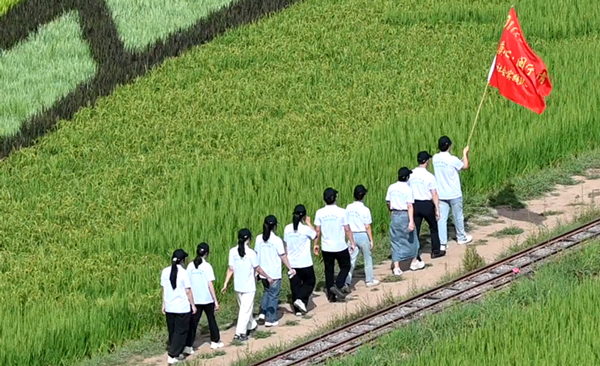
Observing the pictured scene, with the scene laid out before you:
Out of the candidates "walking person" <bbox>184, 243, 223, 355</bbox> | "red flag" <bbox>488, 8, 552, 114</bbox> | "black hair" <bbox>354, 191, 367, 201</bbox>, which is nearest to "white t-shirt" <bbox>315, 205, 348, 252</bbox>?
"black hair" <bbox>354, 191, 367, 201</bbox>

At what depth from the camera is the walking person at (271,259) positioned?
64.7ft

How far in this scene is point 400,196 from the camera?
21.1 metres

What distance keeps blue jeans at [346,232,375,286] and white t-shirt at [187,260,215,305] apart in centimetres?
237

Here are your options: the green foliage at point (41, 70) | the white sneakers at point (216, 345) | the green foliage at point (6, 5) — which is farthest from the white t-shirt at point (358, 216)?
the green foliage at point (6, 5)

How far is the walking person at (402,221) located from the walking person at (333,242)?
32.2 inches

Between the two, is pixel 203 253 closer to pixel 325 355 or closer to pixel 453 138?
pixel 325 355

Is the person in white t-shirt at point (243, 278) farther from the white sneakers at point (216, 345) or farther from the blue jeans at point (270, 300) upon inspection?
the blue jeans at point (270, 300)

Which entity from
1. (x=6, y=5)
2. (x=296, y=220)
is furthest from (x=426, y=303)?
(x=6, y=5)

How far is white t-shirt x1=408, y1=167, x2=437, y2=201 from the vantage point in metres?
21.5

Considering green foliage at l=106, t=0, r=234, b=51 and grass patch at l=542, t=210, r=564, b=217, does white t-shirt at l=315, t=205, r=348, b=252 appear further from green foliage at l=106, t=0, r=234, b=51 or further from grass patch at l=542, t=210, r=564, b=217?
green foliage at l=106, t=0, r=234, b=51

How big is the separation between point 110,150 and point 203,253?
9.36 meters

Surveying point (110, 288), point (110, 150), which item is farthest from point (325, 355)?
point (110, 150)

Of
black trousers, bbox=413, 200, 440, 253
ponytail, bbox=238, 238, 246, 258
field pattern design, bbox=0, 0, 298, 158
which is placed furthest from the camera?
field pattern design, bbox=0, 0, 298, 158

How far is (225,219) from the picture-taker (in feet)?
75.4
